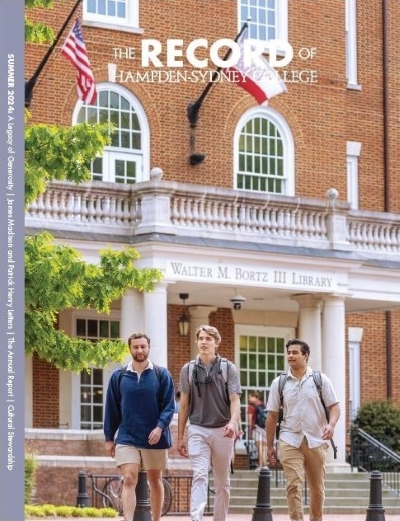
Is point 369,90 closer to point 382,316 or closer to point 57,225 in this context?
point 382,316

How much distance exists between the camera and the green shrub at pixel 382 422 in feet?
124

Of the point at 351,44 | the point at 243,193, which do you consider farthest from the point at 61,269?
the point at 351,44

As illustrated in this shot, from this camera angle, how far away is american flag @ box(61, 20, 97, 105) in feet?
108

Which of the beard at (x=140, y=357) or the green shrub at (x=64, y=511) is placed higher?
the beard at (x=140, y=357)

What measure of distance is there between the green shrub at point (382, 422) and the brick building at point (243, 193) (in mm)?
402

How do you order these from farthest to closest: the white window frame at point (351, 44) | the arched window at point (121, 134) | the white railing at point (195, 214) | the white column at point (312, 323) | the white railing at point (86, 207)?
the white window frame at point (351, 44), the arched window at point (121, 134), the white column at point (312, 323), the white railing at point (195, 214), the white railing at point (86, 207)

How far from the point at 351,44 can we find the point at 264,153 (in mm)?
4308

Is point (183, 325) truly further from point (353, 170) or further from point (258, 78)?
point (353, 170)

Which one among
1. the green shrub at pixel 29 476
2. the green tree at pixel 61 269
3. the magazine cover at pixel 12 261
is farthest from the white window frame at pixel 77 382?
the magazine cover at pixel 12 261

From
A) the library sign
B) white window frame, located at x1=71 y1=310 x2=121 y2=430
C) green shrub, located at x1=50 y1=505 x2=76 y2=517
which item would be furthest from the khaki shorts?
white window frame, located at x1=71 y1=310 x2=121 y2=430

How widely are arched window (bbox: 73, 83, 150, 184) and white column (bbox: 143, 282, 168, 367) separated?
4201 mm

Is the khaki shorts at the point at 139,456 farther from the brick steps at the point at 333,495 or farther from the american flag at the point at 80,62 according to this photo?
the american flag at the point at 80,62

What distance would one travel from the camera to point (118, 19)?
36312mm

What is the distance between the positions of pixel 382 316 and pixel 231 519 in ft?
46.8
